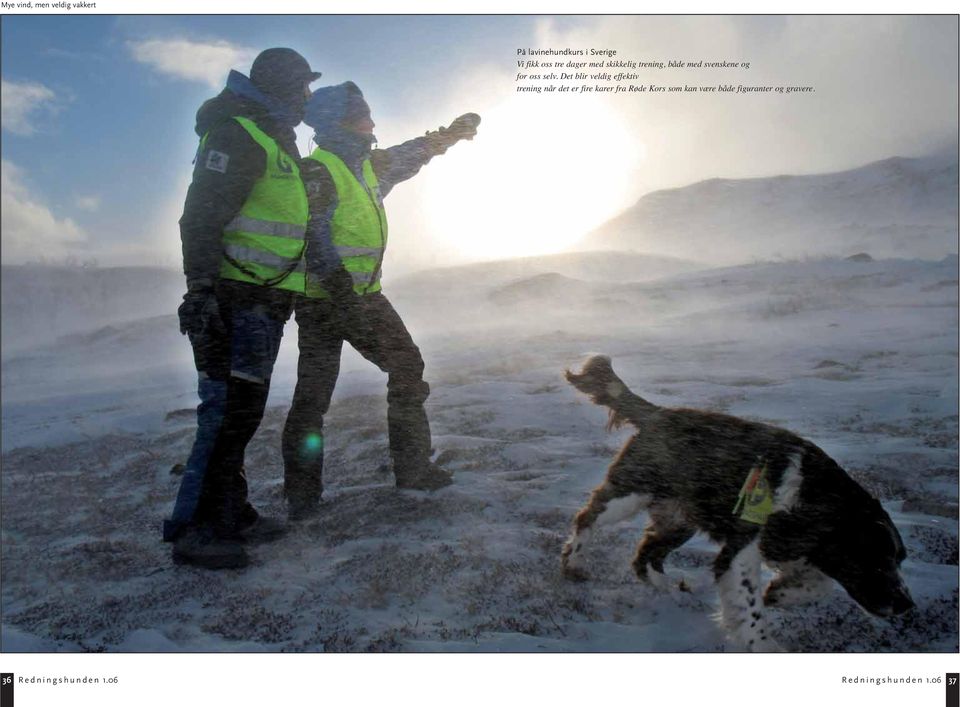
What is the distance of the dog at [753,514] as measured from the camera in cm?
264

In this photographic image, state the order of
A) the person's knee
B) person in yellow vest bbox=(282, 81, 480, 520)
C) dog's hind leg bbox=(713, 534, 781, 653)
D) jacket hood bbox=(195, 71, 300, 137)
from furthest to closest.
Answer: the person's knee → person in yellow vest bbox=(282, 81, 480, 520) → jacket hood bbox=(195, 71, 300, 137) → dog's hind leg bbox=(713, 534, 781, 653)

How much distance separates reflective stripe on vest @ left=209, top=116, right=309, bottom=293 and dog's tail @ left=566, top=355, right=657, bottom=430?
1633 mm

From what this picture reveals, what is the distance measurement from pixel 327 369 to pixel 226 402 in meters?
0.73

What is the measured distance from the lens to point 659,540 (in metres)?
3.10

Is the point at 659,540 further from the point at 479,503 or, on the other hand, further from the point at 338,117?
the point at 338,117

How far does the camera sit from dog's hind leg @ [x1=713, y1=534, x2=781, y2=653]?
2.62m

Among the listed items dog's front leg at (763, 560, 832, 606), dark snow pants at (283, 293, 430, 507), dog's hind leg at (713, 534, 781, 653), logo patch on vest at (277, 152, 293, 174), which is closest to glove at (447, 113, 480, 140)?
dark snow pants at (283, 293, 430, 507)

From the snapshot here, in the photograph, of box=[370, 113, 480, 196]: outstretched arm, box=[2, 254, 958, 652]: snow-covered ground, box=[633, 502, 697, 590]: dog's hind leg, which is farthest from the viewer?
box=[370, 113, 480, 196]: outstretched arm

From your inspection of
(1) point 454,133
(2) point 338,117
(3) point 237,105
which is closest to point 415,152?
(1) point 454,133

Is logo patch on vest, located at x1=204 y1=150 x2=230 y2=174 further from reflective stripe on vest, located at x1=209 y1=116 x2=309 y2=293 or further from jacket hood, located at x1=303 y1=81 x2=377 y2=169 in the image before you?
jacket hood, located at x1=303 y1=81 x2=377 y2=169

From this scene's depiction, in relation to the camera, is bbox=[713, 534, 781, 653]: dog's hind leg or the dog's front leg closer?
bbox=[713, 534, 781, 653]: dog's hind leg

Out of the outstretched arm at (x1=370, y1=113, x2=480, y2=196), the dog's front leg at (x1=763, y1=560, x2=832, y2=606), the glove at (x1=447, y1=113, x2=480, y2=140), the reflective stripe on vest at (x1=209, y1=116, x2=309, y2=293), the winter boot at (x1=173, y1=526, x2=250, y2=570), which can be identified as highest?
the glove at (x1=447, y1=113, x2=480, y2=140)

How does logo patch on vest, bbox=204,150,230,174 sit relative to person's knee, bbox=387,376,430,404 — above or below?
above

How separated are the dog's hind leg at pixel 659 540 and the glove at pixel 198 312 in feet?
7.80
